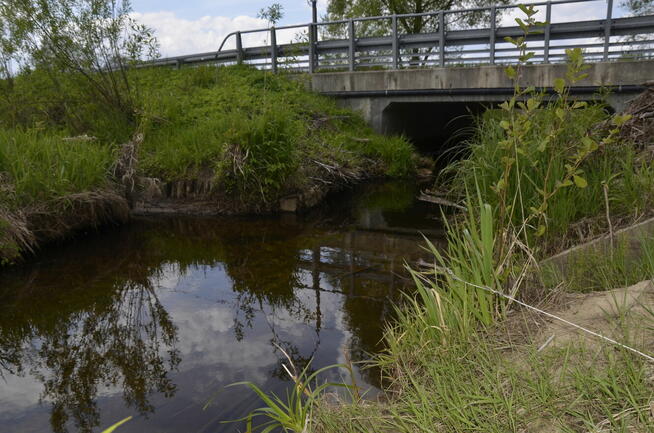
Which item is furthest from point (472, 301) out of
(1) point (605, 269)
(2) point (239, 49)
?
(2) point (239, 49)

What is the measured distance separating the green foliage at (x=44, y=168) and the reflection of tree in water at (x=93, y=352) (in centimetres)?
182

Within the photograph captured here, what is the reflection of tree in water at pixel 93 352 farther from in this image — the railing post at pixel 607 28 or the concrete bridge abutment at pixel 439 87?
the railing post at pixel 607 28

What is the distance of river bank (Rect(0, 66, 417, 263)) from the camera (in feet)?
22.1

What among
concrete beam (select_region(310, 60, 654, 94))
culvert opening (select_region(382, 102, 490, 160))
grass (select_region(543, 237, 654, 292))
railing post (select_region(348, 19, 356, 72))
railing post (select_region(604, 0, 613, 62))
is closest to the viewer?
grass (select_region(543, 237, 654, 292))

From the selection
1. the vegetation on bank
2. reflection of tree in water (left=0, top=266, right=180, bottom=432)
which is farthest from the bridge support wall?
reflection of tree in water (left=0, top=266, right=180, bottom=432)

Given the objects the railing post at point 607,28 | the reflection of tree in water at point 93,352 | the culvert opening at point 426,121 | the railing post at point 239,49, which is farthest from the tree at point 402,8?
the reflection of tree in water at point 93,352

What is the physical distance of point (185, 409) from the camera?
11.2ft

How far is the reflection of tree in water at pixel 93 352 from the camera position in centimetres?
358

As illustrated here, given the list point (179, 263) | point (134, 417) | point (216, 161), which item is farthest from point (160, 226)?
point (134, 417)

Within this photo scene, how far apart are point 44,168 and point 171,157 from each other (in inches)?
95.8

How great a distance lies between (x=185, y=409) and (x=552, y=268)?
8.32 ft

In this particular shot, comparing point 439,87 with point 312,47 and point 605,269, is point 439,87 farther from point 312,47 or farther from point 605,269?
point 605,269

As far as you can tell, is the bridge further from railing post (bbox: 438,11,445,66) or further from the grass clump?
the grass clump

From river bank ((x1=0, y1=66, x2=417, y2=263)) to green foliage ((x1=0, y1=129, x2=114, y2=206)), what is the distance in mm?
15
